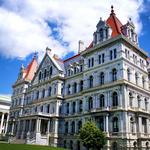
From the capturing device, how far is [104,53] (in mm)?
40656

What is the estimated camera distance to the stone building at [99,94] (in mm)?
35031

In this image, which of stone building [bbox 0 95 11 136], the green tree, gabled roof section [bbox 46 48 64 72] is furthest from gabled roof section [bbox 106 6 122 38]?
stone building [bbox 0 95 11 136]

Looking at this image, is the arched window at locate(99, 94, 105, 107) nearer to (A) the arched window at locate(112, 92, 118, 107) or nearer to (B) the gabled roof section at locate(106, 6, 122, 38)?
(A) the arched window at locate(112, 92, 118, 107)

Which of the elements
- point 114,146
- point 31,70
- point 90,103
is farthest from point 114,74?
point 31,70

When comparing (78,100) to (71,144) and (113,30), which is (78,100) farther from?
(113,30)

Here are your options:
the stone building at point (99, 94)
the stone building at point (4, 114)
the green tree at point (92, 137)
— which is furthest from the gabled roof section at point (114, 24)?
the stone building at point (4, 114)

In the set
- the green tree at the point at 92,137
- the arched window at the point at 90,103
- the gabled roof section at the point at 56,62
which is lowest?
the green tree at the point at 92,137

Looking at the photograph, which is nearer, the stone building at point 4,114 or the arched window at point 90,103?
the arched window at point 90,103

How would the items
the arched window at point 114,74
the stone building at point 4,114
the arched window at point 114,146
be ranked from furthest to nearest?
the stone building at point 4,114
the arched window at point 114,74
the arched window at point 114,146

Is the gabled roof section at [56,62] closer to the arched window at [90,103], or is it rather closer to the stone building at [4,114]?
the arched window at [90,103]

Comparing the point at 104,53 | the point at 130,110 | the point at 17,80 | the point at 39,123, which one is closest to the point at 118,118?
the point at 130,110

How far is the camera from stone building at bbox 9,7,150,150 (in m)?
35.0

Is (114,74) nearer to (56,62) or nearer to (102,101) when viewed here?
(102,101)

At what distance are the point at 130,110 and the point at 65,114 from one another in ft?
57.1
